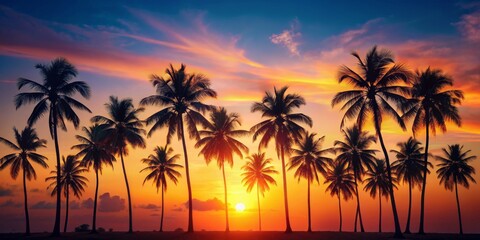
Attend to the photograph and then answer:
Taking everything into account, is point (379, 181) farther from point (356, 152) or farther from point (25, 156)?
point (25, 156)

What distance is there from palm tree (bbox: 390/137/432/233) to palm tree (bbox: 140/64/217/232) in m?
31.5

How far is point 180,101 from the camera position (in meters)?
43.1

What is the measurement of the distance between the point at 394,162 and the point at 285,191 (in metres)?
21.6

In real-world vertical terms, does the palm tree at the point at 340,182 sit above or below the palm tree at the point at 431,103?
below

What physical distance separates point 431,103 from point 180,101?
27413 millimetres

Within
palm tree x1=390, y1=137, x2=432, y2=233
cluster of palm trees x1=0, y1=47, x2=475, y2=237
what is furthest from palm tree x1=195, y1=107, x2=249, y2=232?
palm tree x1=390, y1=137, x2=432, y2=233

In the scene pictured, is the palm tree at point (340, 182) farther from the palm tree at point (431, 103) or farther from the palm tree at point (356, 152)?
the palm tree at point (431, 103)

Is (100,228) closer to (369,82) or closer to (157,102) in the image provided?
(157,102)

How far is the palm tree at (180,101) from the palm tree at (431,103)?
73.5 ft

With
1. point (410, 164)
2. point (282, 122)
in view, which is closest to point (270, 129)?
point (282, 122)

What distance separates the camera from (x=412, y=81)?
3956 centimetres

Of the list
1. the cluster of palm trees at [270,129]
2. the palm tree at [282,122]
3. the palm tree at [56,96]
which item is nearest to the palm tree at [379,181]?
the cluster of palm trees at [270,129]

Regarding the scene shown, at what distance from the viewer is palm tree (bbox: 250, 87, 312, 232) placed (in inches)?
1773

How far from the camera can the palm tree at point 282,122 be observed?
148ft
